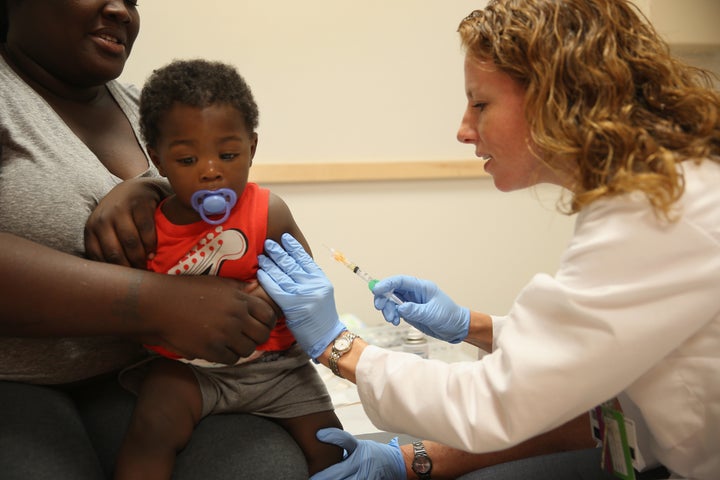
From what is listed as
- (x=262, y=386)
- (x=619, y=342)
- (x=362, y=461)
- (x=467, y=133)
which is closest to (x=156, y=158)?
(x=262, y=386)

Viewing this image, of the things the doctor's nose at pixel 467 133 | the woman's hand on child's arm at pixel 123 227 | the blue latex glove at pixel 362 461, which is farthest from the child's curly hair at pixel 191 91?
the blue latex glove at pixel 362 461

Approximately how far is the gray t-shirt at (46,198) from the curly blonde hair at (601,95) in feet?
2.83

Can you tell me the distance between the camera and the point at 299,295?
3.83 feet

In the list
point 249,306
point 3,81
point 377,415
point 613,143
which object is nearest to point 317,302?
point 249,306

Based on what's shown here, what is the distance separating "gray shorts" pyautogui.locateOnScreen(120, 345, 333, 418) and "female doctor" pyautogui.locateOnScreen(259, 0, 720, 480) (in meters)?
0.08

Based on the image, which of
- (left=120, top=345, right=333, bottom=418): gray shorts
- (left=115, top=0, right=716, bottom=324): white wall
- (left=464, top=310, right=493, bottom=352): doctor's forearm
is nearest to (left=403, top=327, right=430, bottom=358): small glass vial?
(left=115, top=0, right=716, bottom=324): white wall

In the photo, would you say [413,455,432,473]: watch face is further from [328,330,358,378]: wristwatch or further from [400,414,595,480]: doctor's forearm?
[328,330,358,378]: wristwatch

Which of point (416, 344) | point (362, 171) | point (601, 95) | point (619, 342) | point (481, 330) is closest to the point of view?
point (619, 342)

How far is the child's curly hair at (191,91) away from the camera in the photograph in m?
1.06

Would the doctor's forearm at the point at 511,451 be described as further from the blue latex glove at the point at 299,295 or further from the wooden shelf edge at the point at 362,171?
the wooden shelf edge at the point at 362,171

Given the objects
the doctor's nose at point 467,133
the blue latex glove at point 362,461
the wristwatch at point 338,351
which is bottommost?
the blue latex glove at point 362,461

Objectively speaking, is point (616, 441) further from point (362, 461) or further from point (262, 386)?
point (262, 386)

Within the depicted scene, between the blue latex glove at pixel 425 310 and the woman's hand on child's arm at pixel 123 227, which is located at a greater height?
the woman's hand on child's arm at pixel 123 227

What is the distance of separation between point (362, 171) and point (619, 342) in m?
1.93
